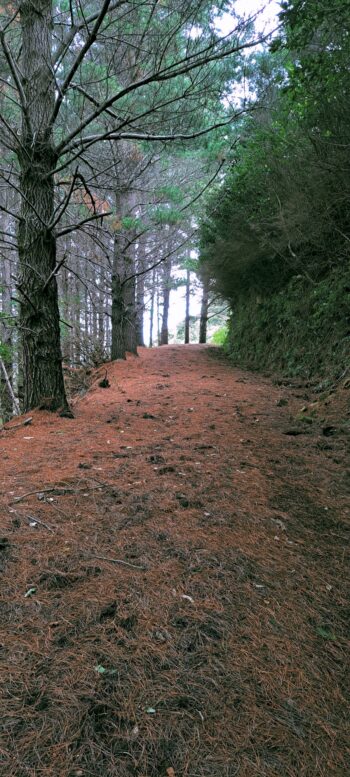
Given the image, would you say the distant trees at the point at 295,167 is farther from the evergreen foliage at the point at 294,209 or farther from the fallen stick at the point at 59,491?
the fallen stick at the point at 59,491

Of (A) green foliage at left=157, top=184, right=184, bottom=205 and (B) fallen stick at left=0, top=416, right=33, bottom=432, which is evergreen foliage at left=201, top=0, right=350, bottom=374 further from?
(B) fallen stick at left=0, top=416, right=33, bottom=432

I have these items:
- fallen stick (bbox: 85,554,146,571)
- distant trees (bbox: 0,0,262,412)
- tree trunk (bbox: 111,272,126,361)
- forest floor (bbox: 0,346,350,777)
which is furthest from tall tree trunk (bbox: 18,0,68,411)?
tree trunk (bbox: 111,272,126,361)

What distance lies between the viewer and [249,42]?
11.2ft

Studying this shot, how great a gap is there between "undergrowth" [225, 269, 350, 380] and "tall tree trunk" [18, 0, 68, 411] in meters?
4.06

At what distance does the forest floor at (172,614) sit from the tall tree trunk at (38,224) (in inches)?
57.9

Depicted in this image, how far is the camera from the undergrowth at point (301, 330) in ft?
21.2

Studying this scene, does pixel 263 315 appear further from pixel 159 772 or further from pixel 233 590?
pixel 159 772

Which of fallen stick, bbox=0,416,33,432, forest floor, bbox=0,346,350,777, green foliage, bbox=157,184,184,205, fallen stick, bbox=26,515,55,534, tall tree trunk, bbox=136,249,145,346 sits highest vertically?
green foliage, bbox=157,184,184,205

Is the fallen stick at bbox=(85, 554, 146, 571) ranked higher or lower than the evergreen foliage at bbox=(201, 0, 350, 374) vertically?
lower

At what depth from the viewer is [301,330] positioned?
26.3 feet

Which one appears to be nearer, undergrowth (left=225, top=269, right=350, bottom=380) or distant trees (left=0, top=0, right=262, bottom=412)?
distant trees (left=0, top=0, right=262, bottom=412)

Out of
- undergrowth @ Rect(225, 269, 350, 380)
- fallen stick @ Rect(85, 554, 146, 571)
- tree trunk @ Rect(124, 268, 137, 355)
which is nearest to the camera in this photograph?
fallen stick @ Rect(85, 554, 146, 571)

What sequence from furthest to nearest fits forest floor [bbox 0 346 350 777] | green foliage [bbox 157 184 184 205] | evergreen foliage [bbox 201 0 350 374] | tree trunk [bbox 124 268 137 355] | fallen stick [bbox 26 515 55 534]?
tree trunk [bbox 124 268 137 355] < green foliage [bbox 157 184 184 205] < evergreen foliage [bbox 201 0 350 374] < fallen stick [bbox 26 515 55 534] < forest floor [bbox 0 346 350 777]

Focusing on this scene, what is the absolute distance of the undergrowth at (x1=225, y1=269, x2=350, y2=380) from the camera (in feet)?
21.2
